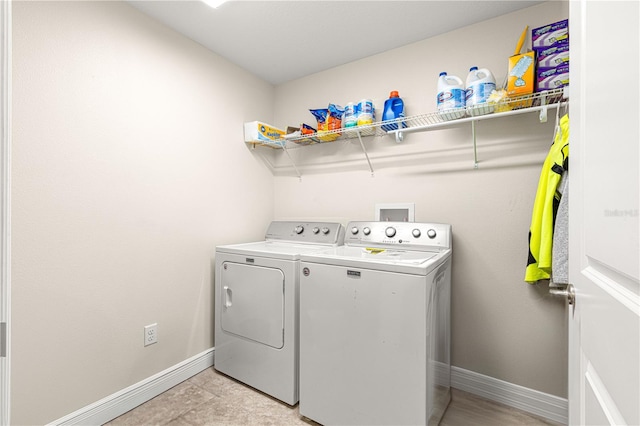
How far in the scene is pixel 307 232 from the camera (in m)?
2.34

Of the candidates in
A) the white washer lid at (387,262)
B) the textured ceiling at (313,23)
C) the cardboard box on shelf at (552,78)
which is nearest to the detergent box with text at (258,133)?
the textured ceiling at (313,23)

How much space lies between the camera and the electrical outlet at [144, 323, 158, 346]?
1.83 m

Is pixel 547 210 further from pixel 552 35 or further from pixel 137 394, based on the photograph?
pixel 137 394

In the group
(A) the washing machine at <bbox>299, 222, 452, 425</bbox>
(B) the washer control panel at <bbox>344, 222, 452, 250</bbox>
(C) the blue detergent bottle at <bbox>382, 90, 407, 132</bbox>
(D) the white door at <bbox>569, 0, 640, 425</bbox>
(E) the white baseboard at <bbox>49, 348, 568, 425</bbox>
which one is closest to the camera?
(D) the white door at <bbox>569, 0, 640, 425</bbox>

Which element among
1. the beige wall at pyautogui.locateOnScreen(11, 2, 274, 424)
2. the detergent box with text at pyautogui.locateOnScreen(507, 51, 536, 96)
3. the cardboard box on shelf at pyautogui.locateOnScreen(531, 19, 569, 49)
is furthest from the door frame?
the cardboard box on shelf at pyautogui.locateOnScreen(531, 19, 569, 49)

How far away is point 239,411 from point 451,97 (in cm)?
224

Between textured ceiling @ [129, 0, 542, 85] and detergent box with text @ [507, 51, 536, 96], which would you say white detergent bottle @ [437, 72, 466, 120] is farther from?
textured ceiling @ [129, 0, 542, 85]

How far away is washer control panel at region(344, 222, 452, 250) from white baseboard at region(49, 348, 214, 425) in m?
1.40

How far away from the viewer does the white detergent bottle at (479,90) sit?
1.66 m

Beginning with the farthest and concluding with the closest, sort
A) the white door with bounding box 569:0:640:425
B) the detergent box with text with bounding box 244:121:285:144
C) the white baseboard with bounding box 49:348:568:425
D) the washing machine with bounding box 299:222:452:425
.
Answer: the detergent box with text with bounding box 244:121:285:144 → the white baseboard with bounding box 49:348:568:425 → the washing machine with bounding box 299:222:452:425 → the white door with bounding box 569:0:640:425

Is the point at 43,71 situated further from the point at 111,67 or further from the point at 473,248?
the point at 473,248

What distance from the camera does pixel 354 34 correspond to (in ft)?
6.71

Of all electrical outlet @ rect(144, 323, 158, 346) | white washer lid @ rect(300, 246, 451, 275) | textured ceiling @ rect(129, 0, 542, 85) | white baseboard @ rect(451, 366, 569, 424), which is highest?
textured ceiling @ rect(129, 0, 542, 85)

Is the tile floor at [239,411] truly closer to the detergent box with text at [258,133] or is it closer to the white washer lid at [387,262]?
the white washer lid at [387,262]
